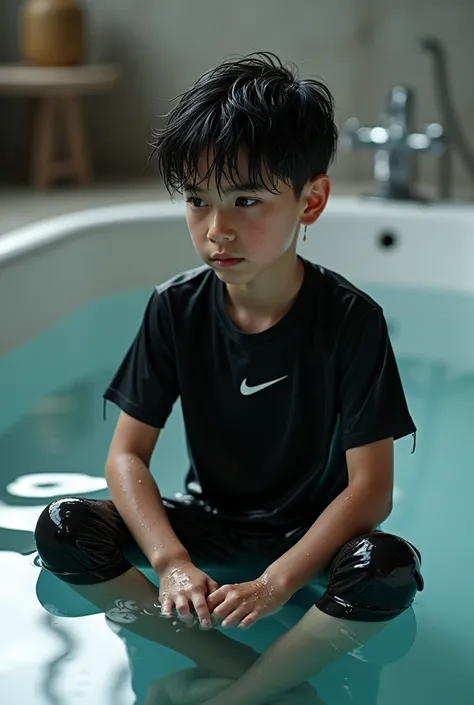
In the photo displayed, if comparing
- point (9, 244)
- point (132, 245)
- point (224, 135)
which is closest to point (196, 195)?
Answer: point (224, 135)

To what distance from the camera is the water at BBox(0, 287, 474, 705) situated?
3.41 feet

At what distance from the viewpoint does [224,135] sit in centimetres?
99

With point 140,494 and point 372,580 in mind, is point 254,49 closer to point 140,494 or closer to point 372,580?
point 140,494

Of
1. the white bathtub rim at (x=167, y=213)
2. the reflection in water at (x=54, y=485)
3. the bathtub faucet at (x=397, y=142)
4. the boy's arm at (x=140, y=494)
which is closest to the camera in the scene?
the boy's arm at (x=140, y=494)

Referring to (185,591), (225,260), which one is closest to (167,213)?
(225,260)

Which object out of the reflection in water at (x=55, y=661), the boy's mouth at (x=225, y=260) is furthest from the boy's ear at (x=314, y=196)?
the reflection in water at (x=55, y=661)

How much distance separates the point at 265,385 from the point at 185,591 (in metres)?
0.24

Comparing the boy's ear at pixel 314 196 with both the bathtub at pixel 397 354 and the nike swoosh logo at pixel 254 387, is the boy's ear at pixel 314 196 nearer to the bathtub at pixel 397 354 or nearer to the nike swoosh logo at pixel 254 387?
the nike swoosh logo at pixel 254 387

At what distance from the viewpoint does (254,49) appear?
10.1ft

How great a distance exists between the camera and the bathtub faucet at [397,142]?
2.47m

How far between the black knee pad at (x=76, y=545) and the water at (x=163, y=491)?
2.8 inches

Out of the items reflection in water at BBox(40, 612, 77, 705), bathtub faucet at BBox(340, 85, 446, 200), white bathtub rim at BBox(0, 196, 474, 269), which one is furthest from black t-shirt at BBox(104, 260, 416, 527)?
bathtub faucet at BBox(340, 85, 446, 200)

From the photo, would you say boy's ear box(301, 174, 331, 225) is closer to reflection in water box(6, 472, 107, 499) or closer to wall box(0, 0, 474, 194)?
reflection in water box(6, 472, 107, 499)

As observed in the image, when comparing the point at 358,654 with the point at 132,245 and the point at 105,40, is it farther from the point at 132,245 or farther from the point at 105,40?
the point at 105,40
